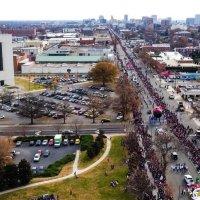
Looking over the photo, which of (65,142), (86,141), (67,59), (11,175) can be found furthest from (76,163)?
(67,59)

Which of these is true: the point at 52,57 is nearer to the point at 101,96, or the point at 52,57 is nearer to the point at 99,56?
the point at 99,56

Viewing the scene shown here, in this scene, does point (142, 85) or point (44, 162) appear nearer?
point (44, 162)

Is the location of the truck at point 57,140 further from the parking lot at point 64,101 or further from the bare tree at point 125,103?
the bare tree at point 125,103

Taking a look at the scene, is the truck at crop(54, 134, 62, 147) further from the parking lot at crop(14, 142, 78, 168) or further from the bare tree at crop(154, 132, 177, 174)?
the bare tree at crop(154, 132, 177, 174)

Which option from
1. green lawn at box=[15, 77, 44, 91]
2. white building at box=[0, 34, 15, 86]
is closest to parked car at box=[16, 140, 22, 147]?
green lawn at box=[15, 77, 44, 91]

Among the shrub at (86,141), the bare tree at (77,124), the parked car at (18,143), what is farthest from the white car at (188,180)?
the parked car at (18,143)

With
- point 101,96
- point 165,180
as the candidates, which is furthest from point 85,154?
point 101,96

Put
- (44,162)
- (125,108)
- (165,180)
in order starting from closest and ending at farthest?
(165,180), (44,162), (125,108)
